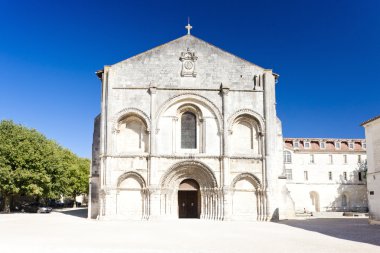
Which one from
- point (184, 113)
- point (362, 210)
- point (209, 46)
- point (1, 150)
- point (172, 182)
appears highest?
point (209, 46)

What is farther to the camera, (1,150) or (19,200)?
(19,200)

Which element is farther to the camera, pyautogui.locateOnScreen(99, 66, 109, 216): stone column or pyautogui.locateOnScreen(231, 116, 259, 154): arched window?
pyautogui.locateOnScreen(231, 116, 259, 154): arched window

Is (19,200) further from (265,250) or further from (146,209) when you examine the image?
(265,250)

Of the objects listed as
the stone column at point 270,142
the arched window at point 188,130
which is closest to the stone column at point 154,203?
the arched window at point 188,130

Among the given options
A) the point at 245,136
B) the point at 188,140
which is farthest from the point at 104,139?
the point at 245,136

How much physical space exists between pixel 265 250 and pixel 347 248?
9.57 ft

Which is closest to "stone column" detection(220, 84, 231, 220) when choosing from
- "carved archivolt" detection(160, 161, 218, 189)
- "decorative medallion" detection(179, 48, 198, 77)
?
"carved archivolt" detection(160, 161, 218, 189)

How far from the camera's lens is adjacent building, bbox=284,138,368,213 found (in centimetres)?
5141

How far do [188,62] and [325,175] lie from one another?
30.0 meters

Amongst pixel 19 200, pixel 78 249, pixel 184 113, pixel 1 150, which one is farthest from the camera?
pixel 19 200

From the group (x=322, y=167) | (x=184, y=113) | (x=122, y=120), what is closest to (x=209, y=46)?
(x=184, y=113)

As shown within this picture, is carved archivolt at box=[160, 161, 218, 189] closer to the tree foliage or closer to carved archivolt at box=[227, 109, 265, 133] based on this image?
carved archivolt at box=[227, 109, 265, 133]

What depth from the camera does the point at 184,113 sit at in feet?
98.3

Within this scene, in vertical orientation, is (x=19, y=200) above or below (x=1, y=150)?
below
